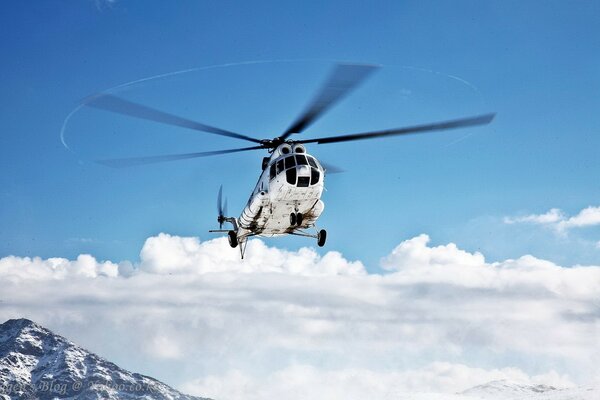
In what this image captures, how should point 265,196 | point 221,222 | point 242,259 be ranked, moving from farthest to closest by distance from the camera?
point 221,222 → point 242,259 → point 265,196

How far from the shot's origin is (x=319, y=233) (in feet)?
194

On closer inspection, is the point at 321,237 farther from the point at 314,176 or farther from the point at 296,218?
the point at 314,176

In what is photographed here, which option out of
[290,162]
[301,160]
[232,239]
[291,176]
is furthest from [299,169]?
[232,239]

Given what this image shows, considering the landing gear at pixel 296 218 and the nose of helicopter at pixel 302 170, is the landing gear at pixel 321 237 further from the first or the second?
the nose of helicopter at pixel 302 170

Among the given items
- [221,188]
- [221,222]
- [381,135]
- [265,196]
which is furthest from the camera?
[221,188]

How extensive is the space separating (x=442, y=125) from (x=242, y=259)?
88.9 feet

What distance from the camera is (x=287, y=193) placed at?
54219 millimetres

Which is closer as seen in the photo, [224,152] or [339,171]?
[224,152]

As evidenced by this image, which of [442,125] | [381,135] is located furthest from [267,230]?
[442,125]

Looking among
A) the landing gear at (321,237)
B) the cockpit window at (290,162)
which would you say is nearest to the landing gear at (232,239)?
the landing gear at (321,237)

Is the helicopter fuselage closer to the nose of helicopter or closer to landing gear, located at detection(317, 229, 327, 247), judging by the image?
the nose of helicopter

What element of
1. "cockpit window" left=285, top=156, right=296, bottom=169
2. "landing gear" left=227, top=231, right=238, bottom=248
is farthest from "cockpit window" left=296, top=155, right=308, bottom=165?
"landing gear" left=227, top=231, right=238, bottom=248

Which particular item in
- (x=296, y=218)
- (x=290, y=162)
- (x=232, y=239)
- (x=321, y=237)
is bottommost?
(x=321, y=237)

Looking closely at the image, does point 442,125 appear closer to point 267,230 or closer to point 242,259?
point 267,230
